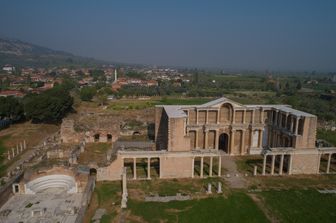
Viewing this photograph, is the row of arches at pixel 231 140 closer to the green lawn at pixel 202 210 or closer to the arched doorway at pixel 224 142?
the arched doorway at pixel 224 142

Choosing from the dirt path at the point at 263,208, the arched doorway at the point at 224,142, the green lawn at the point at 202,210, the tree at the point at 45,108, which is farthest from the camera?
the tree at the point at 45,108

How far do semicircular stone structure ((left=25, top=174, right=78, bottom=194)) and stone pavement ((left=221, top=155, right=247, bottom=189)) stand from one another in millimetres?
15281

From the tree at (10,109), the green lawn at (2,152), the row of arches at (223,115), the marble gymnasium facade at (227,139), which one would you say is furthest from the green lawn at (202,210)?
the tree at (10,109)

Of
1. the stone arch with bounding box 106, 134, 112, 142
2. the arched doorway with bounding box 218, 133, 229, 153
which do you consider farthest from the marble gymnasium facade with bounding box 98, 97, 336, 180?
the stone arch with bounding box 106, 134, 112, 142

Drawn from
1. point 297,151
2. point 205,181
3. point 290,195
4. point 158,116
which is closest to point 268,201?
point 290,195

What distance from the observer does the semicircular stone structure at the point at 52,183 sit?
1050 inches

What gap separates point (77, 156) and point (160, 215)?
16.5 metres

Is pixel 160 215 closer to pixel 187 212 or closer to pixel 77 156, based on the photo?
pixel 187 212

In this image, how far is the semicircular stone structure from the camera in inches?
1050

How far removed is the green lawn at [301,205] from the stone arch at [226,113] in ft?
40.0

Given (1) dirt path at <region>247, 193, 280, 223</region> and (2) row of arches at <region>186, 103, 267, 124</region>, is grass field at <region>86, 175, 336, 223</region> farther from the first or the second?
(2) row of arches at <region>186, 103, 267, 124</region>

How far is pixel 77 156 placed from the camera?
3538 centimetres

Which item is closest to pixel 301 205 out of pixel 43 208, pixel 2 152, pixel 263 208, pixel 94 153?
pixel 263 208

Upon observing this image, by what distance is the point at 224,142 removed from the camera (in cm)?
3981
